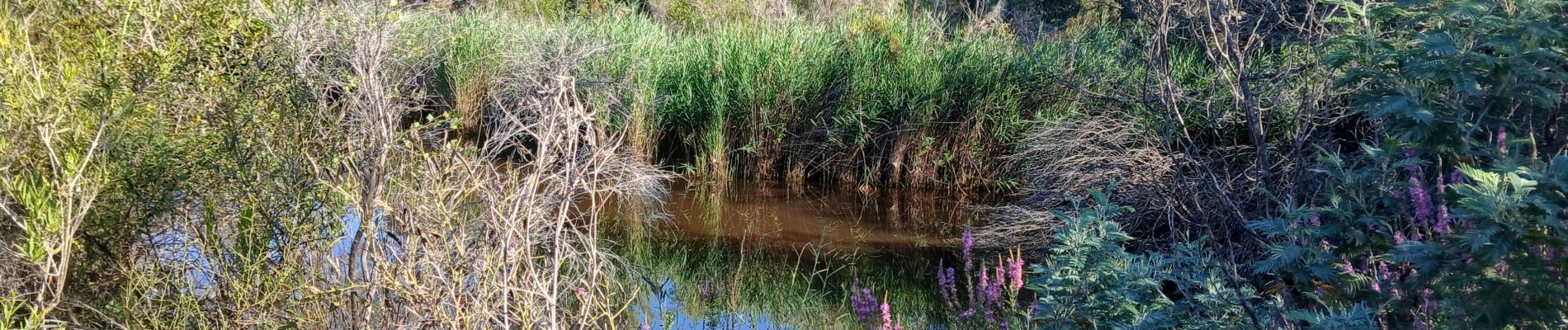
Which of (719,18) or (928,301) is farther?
(719,18)

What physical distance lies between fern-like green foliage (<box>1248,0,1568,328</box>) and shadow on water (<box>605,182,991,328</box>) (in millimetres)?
2405

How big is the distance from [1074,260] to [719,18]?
9833mm

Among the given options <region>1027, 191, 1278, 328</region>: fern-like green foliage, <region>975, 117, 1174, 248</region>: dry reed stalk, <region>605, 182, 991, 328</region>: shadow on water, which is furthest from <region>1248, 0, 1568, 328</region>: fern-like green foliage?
<region>975, 117, 1174, 248</region>: dry reed stalk

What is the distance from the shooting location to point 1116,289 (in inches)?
124

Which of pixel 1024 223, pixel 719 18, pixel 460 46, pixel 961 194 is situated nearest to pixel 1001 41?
pixel 961 194

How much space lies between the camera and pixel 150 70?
3424mm

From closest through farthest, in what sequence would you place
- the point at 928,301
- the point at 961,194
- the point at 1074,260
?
the point at 1074,260 → the point at 928,301 → the point at 961,194

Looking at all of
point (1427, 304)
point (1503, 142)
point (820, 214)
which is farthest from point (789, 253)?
point (1503, 142)

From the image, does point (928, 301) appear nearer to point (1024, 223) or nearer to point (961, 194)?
point (1024, 223)

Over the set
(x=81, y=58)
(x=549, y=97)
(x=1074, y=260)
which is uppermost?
(x=81, y=58)

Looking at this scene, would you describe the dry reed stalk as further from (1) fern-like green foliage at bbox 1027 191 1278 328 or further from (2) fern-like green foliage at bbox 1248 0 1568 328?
(2) fern-like green foliage at bbox 1248 0 1568 328

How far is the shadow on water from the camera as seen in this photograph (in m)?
5.63

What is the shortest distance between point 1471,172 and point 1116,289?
1.41 m

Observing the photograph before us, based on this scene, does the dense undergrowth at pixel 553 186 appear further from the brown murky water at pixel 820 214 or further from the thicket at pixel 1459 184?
the brown murky water at pixel 820 214
